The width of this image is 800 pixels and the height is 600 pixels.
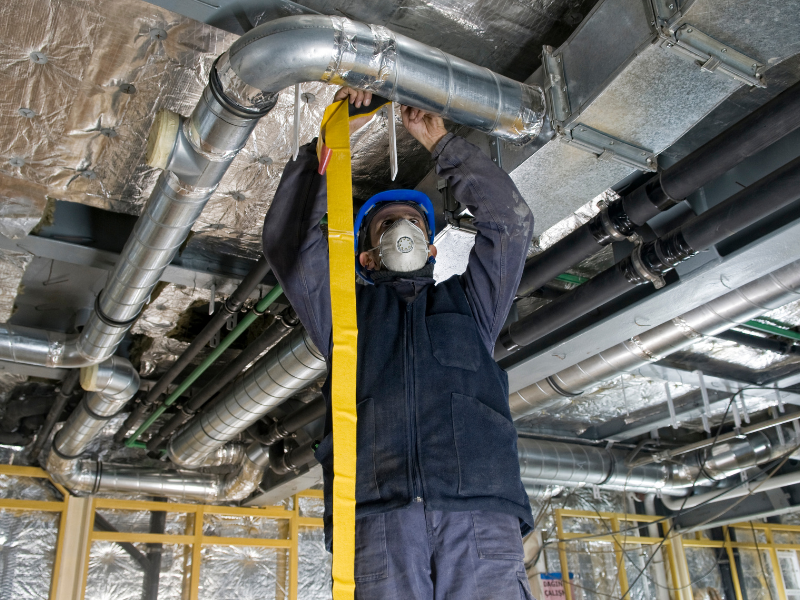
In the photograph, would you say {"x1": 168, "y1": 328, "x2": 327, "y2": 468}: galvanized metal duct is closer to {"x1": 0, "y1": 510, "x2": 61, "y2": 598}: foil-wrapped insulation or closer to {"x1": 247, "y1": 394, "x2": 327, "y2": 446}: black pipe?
{"x1": 247, "y1": 394, "x2": 327, "y2": 446}: black pipe

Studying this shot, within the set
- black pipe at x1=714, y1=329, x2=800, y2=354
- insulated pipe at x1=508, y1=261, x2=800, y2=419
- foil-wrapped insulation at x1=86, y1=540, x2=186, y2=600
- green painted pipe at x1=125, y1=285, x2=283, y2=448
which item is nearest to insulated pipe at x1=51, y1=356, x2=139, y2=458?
green painted pipe at x1=125, y1=285, x2=283, y2=448

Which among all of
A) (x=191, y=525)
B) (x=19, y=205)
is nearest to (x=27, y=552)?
(x=191, y=525)

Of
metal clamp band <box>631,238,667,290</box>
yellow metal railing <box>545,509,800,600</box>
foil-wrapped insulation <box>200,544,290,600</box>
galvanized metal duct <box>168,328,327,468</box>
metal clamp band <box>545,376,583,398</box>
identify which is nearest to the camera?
metal clamp band <box>631,238,667,290</box>

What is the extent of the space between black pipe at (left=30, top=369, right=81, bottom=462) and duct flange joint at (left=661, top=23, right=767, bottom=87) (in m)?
3.18

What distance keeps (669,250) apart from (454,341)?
3.06 ft

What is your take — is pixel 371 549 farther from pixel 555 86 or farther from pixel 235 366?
pixel 235 366

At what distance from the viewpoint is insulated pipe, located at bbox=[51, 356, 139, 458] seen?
3.11m

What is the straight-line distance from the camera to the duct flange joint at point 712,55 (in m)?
1.34

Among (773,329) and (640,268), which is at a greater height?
(773,329)

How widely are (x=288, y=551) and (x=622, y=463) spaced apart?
2571mm

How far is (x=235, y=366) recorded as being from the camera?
317 centimetres

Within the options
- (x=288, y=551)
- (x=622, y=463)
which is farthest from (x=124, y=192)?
(x=622, y=463)

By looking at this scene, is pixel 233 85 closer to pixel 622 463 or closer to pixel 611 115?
pixel 611 115

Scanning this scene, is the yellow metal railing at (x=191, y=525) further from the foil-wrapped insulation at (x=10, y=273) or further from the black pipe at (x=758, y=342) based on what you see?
the black pipe at (x=758, y=342)
